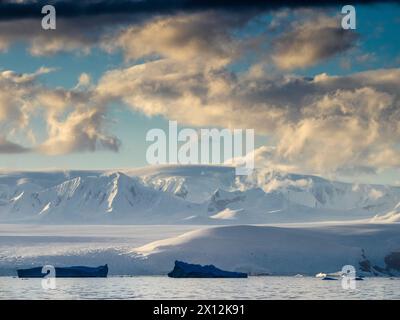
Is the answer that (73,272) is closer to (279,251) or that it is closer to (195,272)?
(195,272)

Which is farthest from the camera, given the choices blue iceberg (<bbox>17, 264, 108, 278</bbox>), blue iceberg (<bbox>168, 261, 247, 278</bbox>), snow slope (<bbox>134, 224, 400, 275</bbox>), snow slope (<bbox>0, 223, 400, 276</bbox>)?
snow slope (<bbox>134, 224, 400, 275</bbox>)

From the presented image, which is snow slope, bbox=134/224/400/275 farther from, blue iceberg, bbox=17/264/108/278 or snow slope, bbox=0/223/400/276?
blue iceberg, bbox=17/264/108/278

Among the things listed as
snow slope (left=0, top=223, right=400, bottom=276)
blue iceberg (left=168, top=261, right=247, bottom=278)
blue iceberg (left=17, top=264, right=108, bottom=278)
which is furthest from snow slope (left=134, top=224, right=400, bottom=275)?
blue iceberg (left=17, top=264, right=108, bottom=278)

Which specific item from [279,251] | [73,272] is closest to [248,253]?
[279,251]

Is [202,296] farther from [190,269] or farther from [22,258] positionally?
[22,258]

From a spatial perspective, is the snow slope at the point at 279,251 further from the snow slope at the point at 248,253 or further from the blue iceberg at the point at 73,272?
the blue iceberg at the point at 73,272

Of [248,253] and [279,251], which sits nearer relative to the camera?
[279,251]

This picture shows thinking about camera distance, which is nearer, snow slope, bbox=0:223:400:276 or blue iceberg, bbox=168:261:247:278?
blue iceberg, bbox=168:261:247:278

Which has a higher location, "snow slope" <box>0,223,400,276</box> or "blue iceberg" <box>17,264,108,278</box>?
"snow slope" <box>0,223,400,276</box>

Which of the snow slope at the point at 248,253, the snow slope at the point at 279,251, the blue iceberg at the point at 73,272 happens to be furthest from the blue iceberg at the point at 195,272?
the snow slope at the point at 279,251

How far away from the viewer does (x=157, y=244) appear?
146875 millimetres

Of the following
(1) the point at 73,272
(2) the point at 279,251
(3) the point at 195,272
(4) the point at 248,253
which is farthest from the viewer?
(4) the point at 248,253
